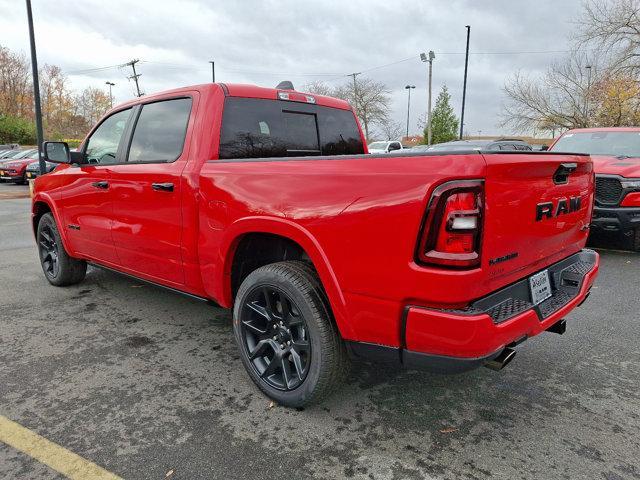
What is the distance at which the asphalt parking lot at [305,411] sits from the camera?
2188mm

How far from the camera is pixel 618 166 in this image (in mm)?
6434

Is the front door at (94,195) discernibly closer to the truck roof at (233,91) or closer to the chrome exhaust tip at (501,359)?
the truck roof at (233,91)

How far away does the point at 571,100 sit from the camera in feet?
97.5

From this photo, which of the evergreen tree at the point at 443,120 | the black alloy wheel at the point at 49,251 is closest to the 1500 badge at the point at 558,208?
the black alloy wheel at the point at 49,251

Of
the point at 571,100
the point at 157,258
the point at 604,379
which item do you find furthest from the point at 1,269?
the point at 571,100

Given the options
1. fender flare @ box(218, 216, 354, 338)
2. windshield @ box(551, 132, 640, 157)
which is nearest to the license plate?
fender flare @ box(218, 216, 354, 338)

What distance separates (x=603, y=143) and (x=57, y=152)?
25.0 feet

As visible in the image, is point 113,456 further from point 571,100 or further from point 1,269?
point 571,100

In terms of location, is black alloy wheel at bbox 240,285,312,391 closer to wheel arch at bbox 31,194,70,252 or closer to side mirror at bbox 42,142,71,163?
side mirror at bbox 42,142,71,163

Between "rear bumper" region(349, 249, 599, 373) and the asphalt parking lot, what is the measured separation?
50cm

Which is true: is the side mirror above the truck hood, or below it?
above

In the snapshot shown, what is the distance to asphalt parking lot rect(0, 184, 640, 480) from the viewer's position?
219 cm

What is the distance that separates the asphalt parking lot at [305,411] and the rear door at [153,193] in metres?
0.64

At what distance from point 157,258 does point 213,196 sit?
841mm
